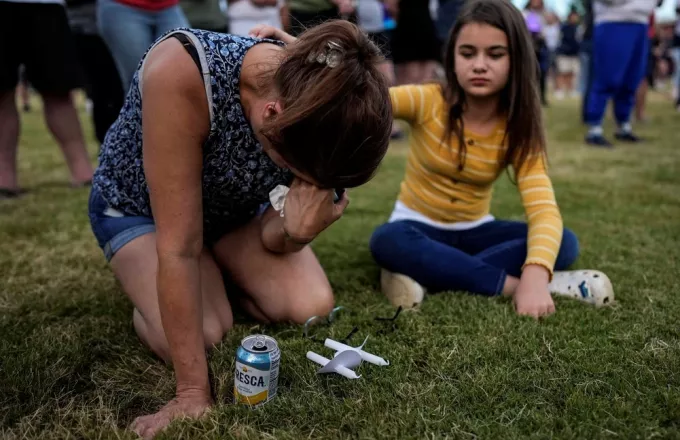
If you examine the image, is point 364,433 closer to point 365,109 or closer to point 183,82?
point 365,109

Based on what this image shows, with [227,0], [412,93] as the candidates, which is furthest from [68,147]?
[412,93]

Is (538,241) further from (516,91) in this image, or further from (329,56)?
(329,56)

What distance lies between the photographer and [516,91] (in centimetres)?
226

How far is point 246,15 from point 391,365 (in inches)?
164

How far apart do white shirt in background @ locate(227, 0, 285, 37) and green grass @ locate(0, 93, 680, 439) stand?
2.90 metres

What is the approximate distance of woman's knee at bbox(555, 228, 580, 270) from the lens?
89.9 inches

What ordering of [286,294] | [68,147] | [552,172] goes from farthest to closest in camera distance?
[552,172] → [68,147] → [286,294]

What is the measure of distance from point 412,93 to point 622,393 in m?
1.35

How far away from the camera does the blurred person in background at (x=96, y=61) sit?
13.7ft

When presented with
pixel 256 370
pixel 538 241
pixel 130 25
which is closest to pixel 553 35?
pixel 130 25

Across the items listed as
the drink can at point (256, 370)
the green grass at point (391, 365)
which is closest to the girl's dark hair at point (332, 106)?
the drink can at point (256, 370)

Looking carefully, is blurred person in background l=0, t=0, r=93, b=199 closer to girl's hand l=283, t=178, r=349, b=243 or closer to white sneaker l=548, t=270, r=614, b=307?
girl's hand l=283, t=178, r=349, b=243

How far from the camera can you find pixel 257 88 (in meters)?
1.53

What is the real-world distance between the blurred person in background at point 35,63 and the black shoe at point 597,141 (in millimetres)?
4641
